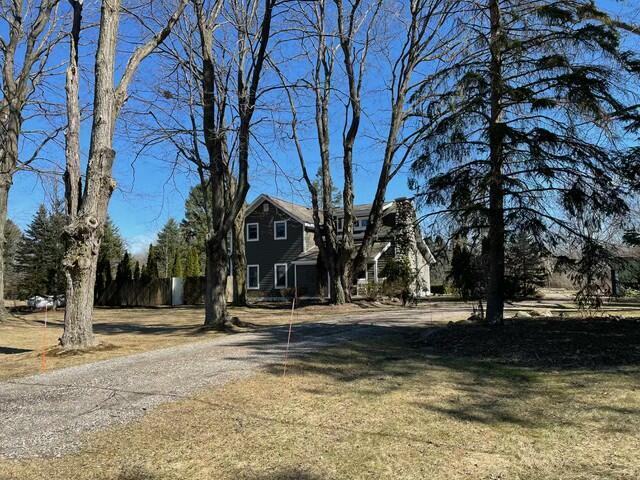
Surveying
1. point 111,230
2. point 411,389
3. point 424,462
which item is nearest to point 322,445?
point 424,462

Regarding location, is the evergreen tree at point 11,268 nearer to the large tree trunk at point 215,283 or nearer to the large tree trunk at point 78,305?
the large tree trunk at point 215,283

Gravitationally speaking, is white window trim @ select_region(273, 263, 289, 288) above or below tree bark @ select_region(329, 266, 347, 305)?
above

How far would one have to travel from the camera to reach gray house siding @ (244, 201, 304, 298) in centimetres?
3394

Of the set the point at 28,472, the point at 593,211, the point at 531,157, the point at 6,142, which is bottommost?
the point at 28,472

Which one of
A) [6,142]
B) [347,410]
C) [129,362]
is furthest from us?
[6,142]

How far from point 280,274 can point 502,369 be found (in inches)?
1074

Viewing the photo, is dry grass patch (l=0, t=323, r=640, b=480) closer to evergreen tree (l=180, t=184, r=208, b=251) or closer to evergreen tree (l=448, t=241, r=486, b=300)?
evergreen tree (l=448, t=241, r=486, b=300)

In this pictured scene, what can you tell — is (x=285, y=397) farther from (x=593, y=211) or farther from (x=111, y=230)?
(x=111, y=230)

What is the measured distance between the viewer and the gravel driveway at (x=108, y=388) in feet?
16.4

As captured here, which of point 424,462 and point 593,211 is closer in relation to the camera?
point 424,462

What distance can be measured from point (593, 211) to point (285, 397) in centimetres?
698

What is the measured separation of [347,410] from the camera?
18.2 ft

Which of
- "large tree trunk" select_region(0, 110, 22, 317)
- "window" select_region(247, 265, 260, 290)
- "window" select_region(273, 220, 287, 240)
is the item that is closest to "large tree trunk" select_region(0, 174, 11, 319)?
"large tree trunk" select_region(0, 110, 22, 317)

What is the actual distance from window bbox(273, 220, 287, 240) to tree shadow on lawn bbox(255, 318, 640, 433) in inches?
922
